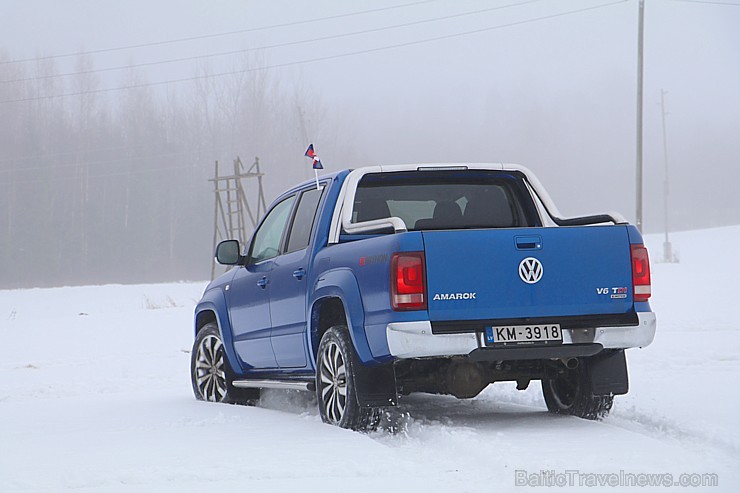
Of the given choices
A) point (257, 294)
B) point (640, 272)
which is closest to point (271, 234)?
point (257, 294)

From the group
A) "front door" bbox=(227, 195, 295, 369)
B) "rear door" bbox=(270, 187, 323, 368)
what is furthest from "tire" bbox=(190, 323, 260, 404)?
"rear door" bbox=(270, 187, 323, 368)

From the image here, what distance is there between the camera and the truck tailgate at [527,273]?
6129 millimetres

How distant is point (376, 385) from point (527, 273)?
1205mm

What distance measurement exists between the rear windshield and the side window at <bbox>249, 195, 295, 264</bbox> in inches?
41.1

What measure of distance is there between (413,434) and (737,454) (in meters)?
1.97

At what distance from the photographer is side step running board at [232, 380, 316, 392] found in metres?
7.42

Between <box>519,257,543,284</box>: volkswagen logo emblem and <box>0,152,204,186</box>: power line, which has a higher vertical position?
<box>0,152,204,186</box>: power line

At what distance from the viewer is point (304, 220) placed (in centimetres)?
802

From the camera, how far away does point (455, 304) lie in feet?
20.2

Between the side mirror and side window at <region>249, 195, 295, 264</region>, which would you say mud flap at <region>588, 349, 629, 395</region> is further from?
the side mirror

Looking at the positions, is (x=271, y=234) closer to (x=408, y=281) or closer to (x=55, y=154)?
(x=408, y=281)

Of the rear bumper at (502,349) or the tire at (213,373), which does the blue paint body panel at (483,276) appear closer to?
the rear bumper at (502,349)

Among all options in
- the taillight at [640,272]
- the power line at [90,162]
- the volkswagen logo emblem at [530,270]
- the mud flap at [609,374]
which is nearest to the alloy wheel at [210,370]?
the mud flap at [609,374]

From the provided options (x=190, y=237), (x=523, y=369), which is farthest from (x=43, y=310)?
(x=190, y=237)
